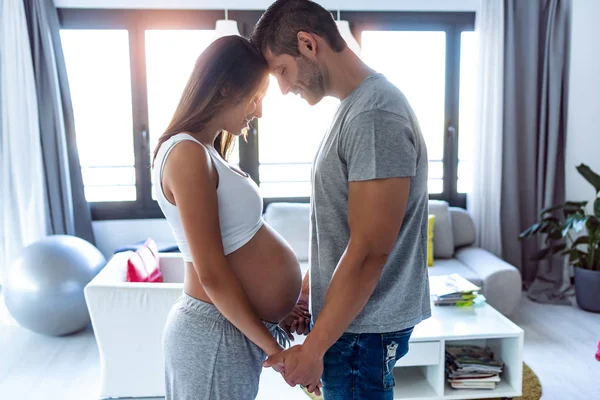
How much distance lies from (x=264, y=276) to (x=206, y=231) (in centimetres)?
23

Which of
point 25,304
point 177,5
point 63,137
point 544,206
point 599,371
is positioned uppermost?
point 177,5

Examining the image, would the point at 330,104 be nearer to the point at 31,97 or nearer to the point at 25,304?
the point at 31,97

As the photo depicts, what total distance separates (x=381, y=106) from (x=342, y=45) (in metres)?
0.21

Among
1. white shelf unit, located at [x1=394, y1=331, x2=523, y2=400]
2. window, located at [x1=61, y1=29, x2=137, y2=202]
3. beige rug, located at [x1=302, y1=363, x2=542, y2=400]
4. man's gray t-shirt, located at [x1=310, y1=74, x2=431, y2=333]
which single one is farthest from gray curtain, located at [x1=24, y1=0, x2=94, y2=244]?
man's gray t-shirt, located at [x1=310, y1=74, x2=431, y2=333]

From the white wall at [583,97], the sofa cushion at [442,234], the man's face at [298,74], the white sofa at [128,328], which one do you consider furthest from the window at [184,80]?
the man's face at [298,74]

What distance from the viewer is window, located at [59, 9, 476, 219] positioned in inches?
158

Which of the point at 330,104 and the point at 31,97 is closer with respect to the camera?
the point at 31,97

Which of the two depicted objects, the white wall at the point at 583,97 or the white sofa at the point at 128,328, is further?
the white wall at the point at 583,97

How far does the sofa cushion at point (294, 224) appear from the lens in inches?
151

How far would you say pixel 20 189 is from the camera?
3875 millimetres

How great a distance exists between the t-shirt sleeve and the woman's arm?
0.29 m

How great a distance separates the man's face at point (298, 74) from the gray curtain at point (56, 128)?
3.02 metres

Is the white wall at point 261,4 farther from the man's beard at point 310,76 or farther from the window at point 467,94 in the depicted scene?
the man's beard at point 310,76

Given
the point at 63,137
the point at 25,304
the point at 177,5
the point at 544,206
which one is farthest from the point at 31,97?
the point at 544,206
